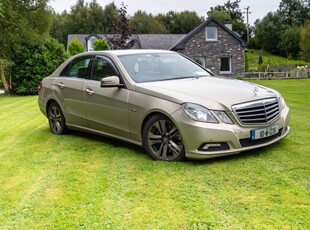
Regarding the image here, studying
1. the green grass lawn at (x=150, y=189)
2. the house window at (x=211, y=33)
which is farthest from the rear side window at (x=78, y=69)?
the house window at (x=211, y=33)

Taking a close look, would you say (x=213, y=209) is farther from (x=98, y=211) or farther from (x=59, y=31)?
(x=59, y=31)

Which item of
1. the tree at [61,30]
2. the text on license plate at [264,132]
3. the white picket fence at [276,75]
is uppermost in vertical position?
the tree at [61,30]

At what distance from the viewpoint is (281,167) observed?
432cm

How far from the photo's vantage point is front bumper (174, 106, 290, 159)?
445 centimetres

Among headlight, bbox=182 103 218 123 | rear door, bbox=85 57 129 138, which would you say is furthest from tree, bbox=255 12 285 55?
headlight, bbox=182 103 218 123

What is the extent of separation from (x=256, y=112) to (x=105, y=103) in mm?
2194

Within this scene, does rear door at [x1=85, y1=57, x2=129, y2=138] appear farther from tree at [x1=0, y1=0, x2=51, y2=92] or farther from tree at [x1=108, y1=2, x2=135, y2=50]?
tree at [x1=0, y1=0, x2=51, y2=92]

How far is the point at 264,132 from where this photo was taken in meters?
4.75

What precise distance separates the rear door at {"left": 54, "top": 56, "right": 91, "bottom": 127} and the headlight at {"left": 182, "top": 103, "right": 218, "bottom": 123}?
2.19 m

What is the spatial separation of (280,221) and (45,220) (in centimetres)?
194

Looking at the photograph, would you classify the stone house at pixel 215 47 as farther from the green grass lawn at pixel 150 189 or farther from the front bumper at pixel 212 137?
the front bumper at pixel 212 137

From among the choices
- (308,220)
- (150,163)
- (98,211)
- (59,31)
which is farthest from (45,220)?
(59,31)

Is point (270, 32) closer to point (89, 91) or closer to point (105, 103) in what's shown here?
point (89, 91)

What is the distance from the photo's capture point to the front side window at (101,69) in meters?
5.77
